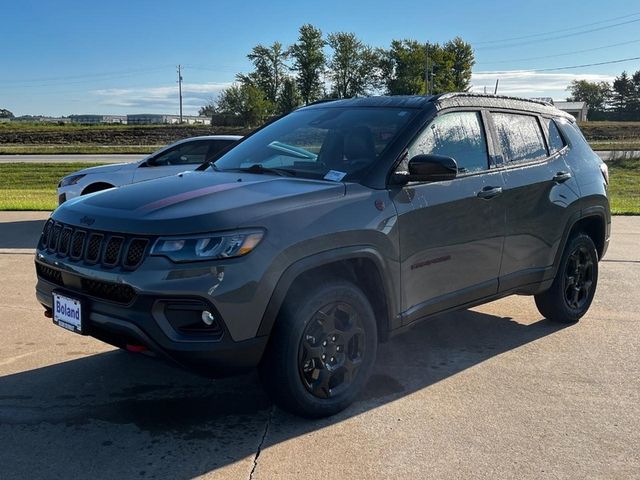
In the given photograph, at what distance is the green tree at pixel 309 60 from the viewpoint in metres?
96.0

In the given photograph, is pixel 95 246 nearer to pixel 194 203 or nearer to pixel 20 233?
pixel 194 203

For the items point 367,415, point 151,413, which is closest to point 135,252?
point 151,413

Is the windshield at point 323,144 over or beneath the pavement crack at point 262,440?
over

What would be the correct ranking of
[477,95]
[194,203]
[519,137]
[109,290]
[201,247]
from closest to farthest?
[201,247], [109,290], [194,203], [477,95], [519,137]

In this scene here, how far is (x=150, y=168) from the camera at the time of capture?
34.2ft

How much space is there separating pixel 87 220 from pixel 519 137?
3.31 metres

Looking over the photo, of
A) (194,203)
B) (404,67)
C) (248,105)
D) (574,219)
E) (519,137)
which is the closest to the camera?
(194,203)

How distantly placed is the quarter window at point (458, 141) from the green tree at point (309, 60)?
305 ft

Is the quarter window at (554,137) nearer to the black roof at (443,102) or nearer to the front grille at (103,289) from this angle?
the black roof at (443,102)

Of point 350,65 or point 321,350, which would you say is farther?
point 350,65

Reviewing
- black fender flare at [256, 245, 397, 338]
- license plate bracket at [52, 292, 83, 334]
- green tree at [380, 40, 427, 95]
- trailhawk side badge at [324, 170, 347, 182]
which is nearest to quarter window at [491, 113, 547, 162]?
trailhawk side badge at [324, 170, 347, 182]

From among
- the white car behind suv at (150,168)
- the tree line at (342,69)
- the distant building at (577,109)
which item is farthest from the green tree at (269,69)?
the white car behind suv at (150,168)

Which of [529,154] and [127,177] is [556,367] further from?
[127,177]

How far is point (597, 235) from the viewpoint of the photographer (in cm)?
586
